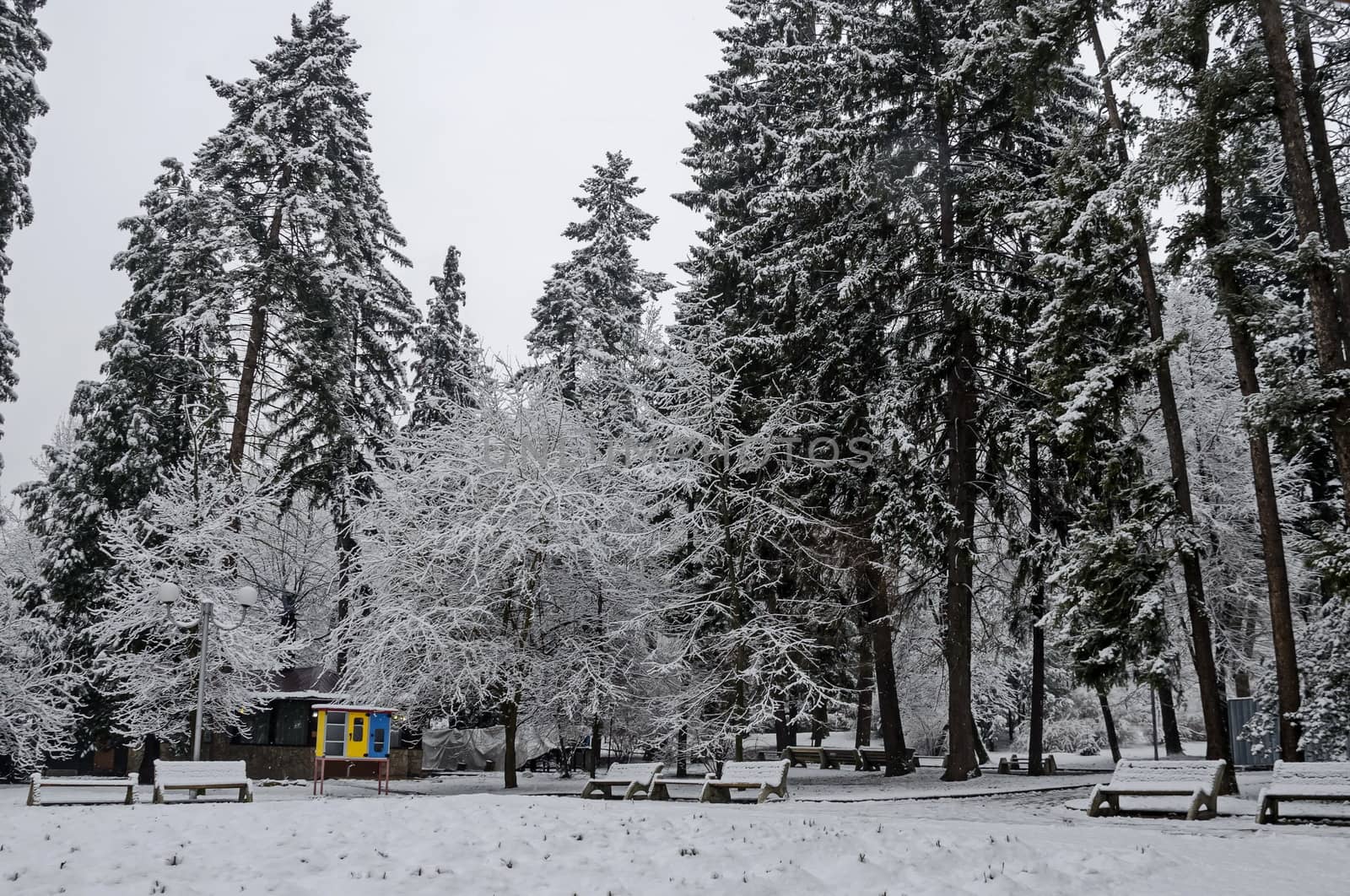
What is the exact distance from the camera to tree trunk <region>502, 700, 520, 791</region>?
862 inches

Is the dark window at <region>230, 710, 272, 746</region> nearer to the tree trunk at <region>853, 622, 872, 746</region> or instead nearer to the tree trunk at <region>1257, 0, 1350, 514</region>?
the tree trunk at <region>853, 622, 872, 746</region>

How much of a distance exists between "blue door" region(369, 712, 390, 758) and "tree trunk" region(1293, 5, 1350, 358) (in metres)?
18.4

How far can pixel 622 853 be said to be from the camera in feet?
30.5

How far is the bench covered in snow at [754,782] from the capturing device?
16531mm

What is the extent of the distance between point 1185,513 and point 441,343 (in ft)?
90.0

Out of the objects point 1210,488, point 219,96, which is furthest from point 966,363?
point 219,96

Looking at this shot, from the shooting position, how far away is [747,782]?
16.6m

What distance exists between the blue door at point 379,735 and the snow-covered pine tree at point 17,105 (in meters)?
14.2

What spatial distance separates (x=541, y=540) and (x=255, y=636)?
24.5 ft

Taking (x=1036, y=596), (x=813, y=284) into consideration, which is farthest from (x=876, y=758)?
(x=813, y=284)

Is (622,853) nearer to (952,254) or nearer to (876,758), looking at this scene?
(952,254)

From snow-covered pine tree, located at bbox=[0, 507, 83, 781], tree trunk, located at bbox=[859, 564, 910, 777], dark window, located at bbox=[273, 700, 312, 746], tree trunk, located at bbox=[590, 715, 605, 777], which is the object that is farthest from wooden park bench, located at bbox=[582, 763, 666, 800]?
snow-covered pine tree, located at bbox=[0, 507, 83, 781]

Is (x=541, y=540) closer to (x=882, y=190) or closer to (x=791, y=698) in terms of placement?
(x=791, y=698)

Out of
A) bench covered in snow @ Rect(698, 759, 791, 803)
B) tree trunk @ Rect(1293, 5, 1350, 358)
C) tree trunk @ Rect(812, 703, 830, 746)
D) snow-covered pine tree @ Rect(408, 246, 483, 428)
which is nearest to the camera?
tree trunk @ Rect(1293, 5, 1350, 358)
